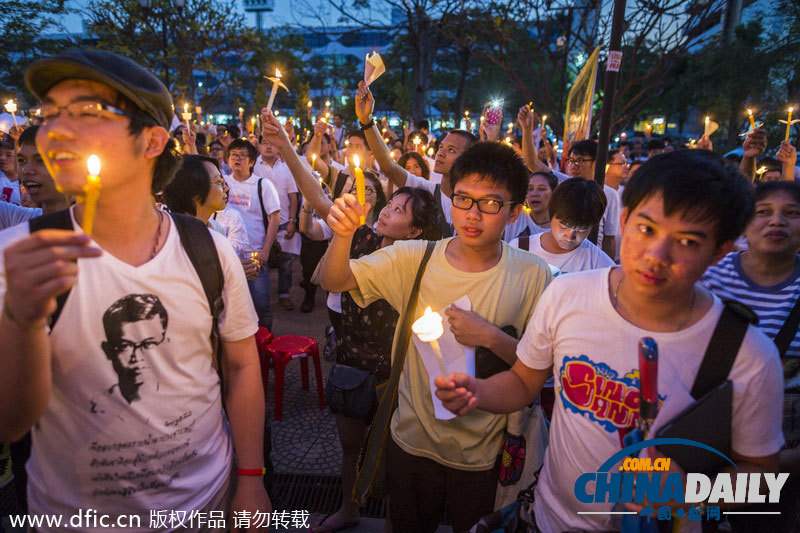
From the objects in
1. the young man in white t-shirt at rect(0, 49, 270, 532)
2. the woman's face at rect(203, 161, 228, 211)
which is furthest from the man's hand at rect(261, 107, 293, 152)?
the young man in white t-shirt at rect(0, 49, 270, 532)

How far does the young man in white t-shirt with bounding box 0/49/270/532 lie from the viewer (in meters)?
1.45

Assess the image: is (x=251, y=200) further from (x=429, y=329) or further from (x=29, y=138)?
(x=429, y=329)

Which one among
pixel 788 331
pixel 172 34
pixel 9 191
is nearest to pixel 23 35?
pixel 172 34

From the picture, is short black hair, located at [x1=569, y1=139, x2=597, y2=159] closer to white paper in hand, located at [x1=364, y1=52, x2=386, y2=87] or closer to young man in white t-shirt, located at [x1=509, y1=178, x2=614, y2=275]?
young man in white t-shirt, located at [x1=509, y1=178, x2=614, y2=275]

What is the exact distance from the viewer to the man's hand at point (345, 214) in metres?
1.97

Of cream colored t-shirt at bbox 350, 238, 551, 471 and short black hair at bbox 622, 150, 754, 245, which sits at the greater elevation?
short black hair at bbox 622, 150, 754, 245

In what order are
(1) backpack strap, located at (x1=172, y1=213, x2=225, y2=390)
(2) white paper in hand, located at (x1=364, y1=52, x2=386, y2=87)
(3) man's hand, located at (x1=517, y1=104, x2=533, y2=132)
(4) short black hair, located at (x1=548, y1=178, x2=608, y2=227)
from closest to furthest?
(1) backpack strap, located at (x1=172, y1=213, x2=225, y2=390) → (2) white paper in hand, located at (x1=364, y1=52, x2=386, y2=87) → (4) short black hair, located at (x1=548, y1=178, x2=608, y2=227) → (3) man's hand, located at (x1=517, y1=104, x2=533, y2=132)

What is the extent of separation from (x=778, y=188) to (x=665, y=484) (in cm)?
212

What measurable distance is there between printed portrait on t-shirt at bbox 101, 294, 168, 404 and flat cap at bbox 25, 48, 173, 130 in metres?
0.71

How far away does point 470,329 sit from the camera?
2.08 meters

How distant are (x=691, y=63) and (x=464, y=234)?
3438 cm

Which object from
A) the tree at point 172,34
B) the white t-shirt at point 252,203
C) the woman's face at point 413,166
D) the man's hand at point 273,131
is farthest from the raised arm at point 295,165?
the tree at point 172,34

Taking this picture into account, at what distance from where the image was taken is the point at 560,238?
330 centimetres

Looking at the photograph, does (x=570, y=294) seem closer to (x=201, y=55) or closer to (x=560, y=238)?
(x=560, y=238)
